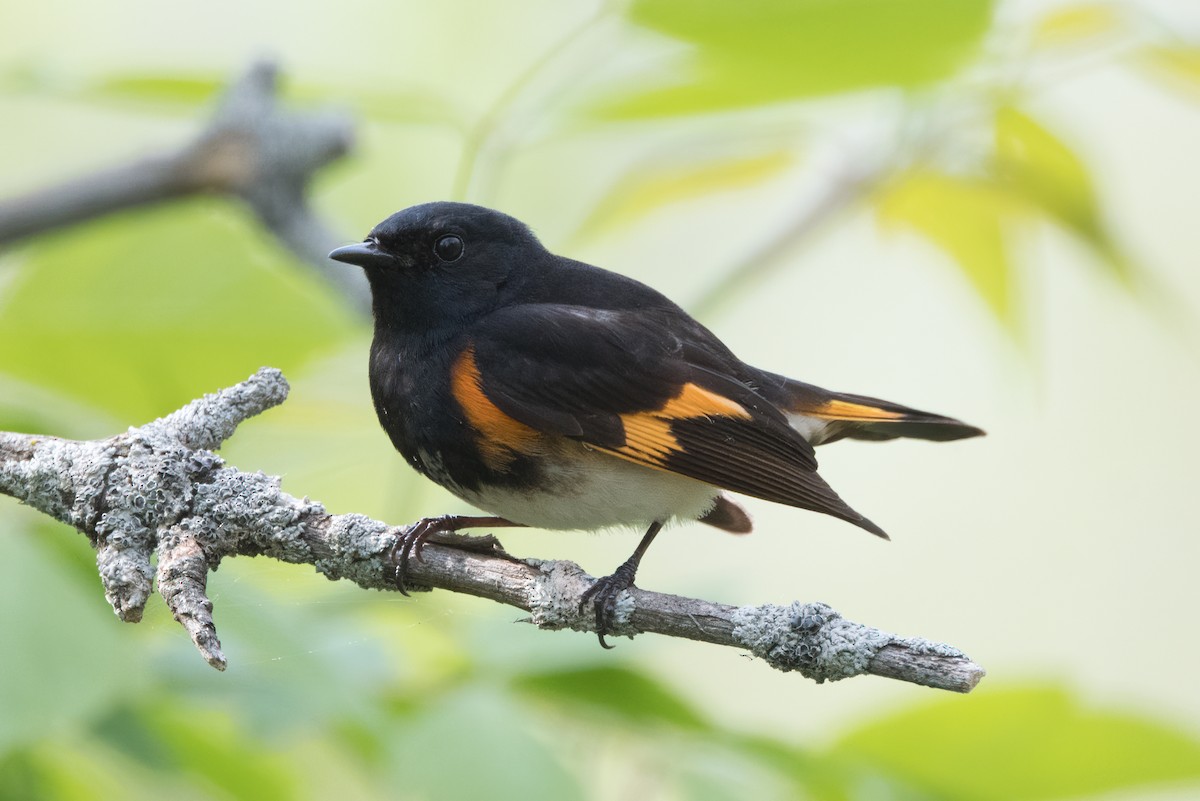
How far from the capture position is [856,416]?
2.97m

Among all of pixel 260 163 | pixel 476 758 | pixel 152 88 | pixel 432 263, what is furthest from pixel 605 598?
pixel 260 163

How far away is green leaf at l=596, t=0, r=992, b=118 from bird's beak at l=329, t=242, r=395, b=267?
788mm

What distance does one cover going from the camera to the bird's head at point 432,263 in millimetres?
2682

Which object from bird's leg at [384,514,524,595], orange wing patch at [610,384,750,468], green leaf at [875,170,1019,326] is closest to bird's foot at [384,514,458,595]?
bird's leg at [384,514,524,595]

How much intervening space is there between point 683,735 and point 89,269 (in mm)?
1522

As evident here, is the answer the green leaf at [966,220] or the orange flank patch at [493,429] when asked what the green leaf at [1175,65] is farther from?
the orange flank patch at [493,429]

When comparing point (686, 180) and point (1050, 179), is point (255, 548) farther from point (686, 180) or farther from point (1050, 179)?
point (1050, 179)

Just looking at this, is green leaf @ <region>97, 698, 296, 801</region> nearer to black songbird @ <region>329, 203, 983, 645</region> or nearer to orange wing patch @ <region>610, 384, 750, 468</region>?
black songbird @ <region>329, 203, 983, 645</region>

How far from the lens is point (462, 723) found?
2020 mm

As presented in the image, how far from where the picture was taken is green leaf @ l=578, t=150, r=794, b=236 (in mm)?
3264

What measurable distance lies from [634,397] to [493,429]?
0.31 meters

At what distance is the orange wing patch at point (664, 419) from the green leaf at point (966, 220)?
0.85 m

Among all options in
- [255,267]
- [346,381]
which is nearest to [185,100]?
[255,267]

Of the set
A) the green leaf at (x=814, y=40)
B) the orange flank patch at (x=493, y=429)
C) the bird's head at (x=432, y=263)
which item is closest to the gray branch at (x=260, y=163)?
the bird's head at (x=432, y=263)
